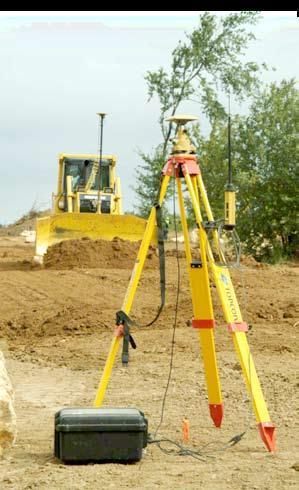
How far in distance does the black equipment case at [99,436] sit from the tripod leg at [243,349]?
2.26 ft

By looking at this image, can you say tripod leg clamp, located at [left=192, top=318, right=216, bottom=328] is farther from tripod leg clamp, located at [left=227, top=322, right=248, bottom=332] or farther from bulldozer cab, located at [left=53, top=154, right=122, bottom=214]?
bulldozer cab, located at [left=53, top=154, right=122, bottom=214]

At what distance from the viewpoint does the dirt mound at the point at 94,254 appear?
24.5 meters

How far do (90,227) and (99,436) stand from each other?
20864 mm

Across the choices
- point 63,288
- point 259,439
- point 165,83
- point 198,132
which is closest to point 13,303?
point 63,288

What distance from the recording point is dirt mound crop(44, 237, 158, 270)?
24.5 m

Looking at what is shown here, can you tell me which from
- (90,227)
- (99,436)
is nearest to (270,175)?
(90,227)

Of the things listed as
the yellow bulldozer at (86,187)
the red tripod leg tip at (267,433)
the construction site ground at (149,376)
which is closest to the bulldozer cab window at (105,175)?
the yellow bulldozer at (86,187)

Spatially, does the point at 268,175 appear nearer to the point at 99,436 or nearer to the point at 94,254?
the point at 94,254

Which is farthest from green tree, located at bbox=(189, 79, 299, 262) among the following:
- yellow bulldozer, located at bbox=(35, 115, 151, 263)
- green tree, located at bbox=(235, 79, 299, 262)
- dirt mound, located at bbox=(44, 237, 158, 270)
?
dirt mound, located at bbox=(44, 237, 158, 270)

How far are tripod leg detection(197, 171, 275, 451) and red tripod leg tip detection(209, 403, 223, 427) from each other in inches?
27.3

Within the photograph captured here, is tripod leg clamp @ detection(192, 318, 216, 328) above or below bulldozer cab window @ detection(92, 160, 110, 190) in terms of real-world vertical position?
below

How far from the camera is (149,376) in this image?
10805mm

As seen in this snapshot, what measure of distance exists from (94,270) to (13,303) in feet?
17.1

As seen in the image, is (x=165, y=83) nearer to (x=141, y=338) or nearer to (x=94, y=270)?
(x=94, y=270)
